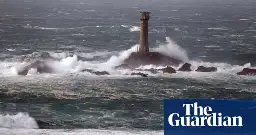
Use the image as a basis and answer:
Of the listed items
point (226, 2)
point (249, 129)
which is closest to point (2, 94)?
point (249, 129)

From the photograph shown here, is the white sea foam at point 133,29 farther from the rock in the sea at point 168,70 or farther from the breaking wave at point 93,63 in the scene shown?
the rock in the sea at point 168,70

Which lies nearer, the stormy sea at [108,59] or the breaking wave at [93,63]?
the stormy sea at [108,59]

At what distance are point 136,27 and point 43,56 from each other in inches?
170

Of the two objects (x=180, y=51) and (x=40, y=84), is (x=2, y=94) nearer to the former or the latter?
(x=40, y=84)

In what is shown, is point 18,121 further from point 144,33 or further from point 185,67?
point 144,33

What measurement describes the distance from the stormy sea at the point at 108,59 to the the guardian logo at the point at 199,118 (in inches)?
166

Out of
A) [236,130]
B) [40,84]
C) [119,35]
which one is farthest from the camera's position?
[119,35]

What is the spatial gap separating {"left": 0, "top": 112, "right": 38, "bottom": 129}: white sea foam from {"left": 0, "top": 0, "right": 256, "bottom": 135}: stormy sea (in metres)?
0.03

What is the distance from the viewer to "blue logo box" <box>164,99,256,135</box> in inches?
396

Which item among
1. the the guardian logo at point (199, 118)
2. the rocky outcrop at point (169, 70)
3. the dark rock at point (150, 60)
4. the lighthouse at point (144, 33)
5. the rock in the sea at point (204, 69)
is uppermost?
the lighthouse at point (144, 33)

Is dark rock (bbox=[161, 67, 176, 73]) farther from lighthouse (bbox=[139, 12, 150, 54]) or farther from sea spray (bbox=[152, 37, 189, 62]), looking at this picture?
lighthouse (bbox=[139, 12, 150, 54])

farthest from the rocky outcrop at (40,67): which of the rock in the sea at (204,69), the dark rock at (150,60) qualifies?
the rock in the sea at (204,69)

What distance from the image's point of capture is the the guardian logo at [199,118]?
10086 mm

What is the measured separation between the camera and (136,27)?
71.5 feet
